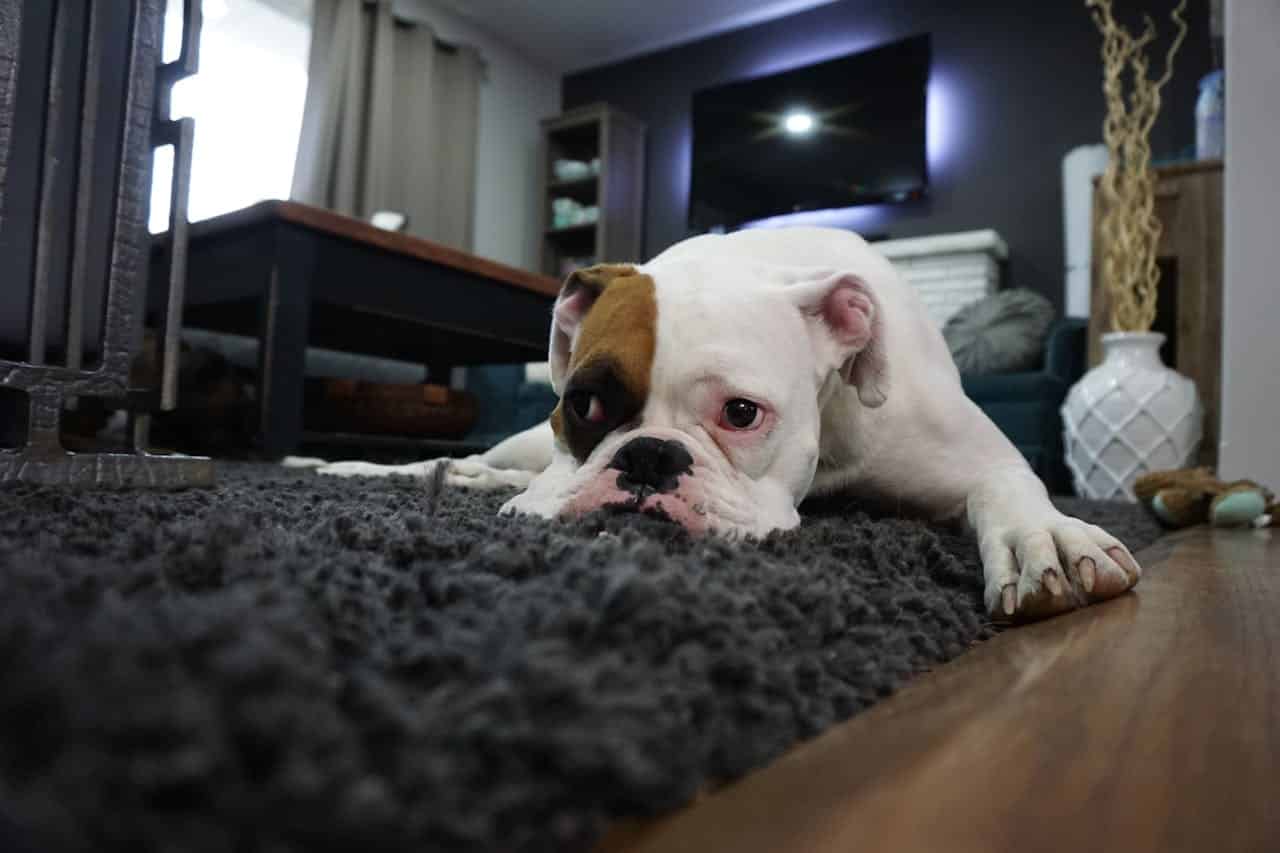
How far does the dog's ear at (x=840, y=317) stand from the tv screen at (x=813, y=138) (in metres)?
3.85

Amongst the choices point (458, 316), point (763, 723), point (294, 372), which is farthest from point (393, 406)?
point (763, 723)

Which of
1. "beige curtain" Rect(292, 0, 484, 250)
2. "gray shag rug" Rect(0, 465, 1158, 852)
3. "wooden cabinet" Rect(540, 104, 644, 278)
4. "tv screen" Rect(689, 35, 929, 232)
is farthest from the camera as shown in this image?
"wooden cabinet" Rect(540, 104, 644, 278)

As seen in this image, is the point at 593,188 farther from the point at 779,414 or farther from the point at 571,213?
the point at 779,414

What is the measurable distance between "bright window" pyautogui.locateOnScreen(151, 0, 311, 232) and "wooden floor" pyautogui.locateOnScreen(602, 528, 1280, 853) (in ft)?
14.3

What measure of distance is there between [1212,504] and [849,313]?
1098 millimetres

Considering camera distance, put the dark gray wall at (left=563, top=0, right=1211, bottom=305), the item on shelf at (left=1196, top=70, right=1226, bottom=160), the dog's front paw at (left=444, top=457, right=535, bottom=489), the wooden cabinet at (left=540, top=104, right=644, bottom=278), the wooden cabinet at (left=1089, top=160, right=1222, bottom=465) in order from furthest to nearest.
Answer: the wooden cabinet at (left=540, top=104, right=644, bottom=278), the dark gray wall at (left=563, top=0, right=1211, bottom=305), the item on shelf at (left=1196, top=70, right=1226, bottom=160), the wooden cabinet at (left=1089, top=160, right=1222, bottom=465), the dog's front paw at (left=444, top=457, right=535, bottom=489)

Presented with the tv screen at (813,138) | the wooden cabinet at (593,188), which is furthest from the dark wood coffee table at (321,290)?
the wooden cabinet at (593,188)

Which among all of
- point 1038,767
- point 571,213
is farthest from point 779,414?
point 571,213

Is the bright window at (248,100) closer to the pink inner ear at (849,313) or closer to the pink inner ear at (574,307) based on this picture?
the pink inner ear at (574,307)

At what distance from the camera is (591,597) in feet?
1.27

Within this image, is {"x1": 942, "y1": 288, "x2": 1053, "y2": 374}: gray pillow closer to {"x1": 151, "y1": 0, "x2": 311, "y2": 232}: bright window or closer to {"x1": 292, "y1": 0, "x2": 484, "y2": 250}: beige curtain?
{"x1": 292, "y1": 0, "x2": 484, "y2": 250}: beige curtain

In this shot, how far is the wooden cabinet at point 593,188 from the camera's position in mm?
5270

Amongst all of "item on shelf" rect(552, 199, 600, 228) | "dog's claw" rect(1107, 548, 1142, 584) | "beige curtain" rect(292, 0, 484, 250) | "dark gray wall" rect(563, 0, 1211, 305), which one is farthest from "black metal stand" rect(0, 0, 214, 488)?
"item on shelf" rect(552, 199, 600, 228)

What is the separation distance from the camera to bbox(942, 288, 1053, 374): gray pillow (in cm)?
316
